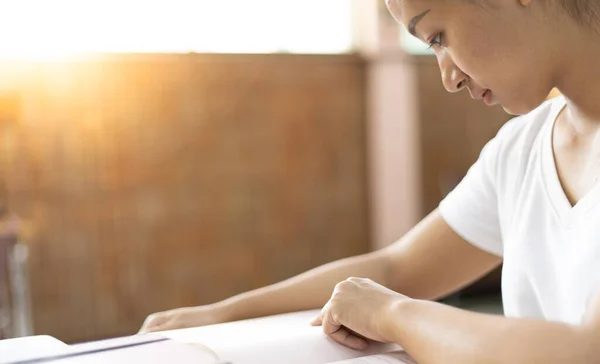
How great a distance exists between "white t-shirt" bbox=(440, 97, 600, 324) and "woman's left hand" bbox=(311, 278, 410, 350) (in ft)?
0.60

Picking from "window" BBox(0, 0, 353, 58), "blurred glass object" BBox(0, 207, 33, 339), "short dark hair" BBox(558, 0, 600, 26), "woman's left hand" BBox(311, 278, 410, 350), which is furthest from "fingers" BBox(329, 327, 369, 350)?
"window" BBox(0, 0, 353, 58)

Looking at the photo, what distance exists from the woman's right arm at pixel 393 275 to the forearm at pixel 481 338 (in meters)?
0.33

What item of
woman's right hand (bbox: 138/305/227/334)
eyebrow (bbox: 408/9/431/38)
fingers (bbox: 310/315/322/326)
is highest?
eyebrow (bbox: 408/9/431/38)

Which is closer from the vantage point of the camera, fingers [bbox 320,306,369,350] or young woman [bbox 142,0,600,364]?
young woman [bbox 142,0,600,364]

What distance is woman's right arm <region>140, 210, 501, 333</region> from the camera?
1.12m

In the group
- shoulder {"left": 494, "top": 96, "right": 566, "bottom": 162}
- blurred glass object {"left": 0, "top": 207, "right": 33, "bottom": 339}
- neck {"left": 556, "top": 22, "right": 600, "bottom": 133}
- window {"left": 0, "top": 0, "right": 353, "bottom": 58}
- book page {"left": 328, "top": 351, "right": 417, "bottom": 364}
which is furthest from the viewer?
window {"left": 0, "top": 0, "right": 353, "bottom": 58}

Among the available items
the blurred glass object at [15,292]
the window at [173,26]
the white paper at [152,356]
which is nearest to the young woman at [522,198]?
the white paper at [152,356]

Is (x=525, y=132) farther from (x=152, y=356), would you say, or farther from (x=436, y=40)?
(x=152, y=356)

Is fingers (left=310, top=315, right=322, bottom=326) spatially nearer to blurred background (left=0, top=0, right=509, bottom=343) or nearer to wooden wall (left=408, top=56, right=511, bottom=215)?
blurred background (left=0, top=0, right=509, bottom=343)

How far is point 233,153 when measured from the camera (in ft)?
13.6

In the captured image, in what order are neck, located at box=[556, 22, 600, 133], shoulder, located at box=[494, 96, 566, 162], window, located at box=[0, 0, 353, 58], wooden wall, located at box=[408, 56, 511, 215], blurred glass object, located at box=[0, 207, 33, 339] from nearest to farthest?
neck, located at box=[556, 22, 600, 133] → shoulder, located at box=[494, 96, 566, 162] → blurred glass object, located at box=[0, 207, 33, 339] → window, located at box=[0, 0, 353, 58] → wooden wall, located at box=[408, 56, 511, 215]

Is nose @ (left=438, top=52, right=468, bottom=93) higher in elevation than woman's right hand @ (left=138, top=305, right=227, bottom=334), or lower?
higher

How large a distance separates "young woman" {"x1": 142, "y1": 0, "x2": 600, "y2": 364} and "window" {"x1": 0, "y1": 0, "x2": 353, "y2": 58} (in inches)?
115

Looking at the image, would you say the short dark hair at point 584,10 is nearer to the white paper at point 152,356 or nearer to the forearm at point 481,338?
the forearm at point 481,338
